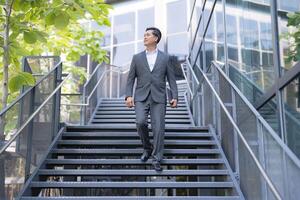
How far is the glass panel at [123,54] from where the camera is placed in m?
17.1

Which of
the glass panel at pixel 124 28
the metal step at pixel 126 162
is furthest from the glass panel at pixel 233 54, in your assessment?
the glass panel at pixel 124 28

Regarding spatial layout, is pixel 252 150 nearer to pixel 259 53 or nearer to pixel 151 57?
pixel 259 53

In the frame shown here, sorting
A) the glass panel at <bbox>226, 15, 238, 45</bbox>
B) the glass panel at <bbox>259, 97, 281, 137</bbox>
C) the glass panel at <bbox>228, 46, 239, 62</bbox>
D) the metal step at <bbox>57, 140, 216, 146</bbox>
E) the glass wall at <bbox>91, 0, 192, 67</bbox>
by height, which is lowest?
the metal step at <bbox>57, 140, 216, 146</bbox>

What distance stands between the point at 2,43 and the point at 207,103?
12.6 ft

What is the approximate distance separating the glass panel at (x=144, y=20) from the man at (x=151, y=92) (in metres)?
12.1

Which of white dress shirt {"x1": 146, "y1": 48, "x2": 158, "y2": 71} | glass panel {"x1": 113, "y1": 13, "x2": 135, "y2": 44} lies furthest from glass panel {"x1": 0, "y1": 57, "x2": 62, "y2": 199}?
glass panel {"x1": 113, "y1": 13, "x2": 135, "y2": 44}

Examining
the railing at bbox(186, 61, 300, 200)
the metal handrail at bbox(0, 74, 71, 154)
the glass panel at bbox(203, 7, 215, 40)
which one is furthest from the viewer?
the glass panel at bbox(203, 7, 215, 40)

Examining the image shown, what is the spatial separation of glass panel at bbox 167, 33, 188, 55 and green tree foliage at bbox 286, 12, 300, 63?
1215 cm

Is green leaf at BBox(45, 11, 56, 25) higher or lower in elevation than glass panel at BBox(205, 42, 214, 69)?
lower

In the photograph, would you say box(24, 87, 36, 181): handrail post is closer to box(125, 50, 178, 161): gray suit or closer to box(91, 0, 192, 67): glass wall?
box(125, 50, 178, 161): gray suit

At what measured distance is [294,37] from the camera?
3777 millimetres

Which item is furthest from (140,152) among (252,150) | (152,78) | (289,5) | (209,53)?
(209,53)

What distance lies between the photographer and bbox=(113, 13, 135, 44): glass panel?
17.5 m

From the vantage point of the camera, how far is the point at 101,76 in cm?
1143
